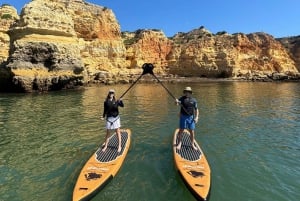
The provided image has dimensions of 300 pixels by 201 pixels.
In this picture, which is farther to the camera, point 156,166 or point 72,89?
point 72,89

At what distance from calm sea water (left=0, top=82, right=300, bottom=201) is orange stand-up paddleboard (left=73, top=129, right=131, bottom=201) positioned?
25 cm

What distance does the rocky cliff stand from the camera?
32625 mm

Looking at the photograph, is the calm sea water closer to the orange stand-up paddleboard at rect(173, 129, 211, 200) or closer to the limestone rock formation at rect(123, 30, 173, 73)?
the orange stand-up paddleboard at rect(173, 129, 211, 200)

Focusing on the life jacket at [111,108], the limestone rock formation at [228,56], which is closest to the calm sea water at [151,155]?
the life jacket at [111,108]

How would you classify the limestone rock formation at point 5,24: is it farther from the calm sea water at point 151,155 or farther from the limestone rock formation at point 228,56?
the limestone rock formation at point 228,56

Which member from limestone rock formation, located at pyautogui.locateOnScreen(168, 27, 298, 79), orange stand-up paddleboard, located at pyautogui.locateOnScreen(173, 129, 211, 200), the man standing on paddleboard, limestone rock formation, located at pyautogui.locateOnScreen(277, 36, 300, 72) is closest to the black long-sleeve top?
the man standing on paddleboard

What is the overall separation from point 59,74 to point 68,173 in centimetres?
2679

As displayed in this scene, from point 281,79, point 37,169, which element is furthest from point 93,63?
point 37,169

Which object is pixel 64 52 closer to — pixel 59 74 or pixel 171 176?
pixel 59 74

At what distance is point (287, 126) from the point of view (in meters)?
14.5

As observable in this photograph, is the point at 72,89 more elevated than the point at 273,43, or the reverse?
the point at 273,43

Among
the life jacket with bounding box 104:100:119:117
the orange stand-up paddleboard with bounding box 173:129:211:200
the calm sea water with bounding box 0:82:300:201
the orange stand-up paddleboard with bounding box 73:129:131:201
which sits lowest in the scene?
the calm sea water with bounding box 0:82:300:201

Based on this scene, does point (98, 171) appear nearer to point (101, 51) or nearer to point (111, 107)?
point (111, 107)

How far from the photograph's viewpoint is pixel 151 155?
9930 millimetres
